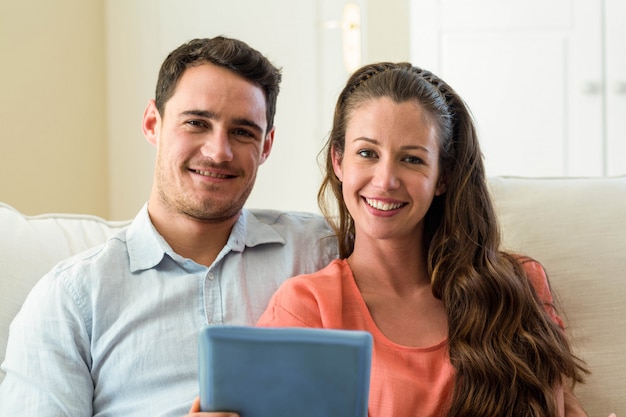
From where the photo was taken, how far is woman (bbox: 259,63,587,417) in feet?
4.95

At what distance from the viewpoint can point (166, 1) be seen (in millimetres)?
3842

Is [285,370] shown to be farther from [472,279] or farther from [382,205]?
[472,279]

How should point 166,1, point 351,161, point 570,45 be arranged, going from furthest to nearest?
point 166,1
point 570,45
point 351,161

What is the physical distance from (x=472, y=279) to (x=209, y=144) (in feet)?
1.89

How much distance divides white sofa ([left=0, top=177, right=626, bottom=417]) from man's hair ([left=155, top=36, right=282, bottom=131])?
0.37m

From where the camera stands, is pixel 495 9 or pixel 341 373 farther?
pixel 495 9

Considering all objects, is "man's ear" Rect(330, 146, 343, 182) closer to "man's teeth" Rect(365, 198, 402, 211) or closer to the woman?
the woman

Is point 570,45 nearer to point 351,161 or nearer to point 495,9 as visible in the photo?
point 495,9

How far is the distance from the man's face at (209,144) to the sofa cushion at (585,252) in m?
0.55

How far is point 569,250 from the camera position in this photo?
Answer: 69.6 inches

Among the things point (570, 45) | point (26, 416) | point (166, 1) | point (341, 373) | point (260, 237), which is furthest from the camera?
point (166, 1)

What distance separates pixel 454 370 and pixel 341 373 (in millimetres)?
426

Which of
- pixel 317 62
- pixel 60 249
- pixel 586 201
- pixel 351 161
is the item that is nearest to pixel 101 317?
pixel 60 249

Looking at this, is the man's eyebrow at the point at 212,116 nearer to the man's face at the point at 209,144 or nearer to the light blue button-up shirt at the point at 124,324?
the man's face at the point at 209,144
